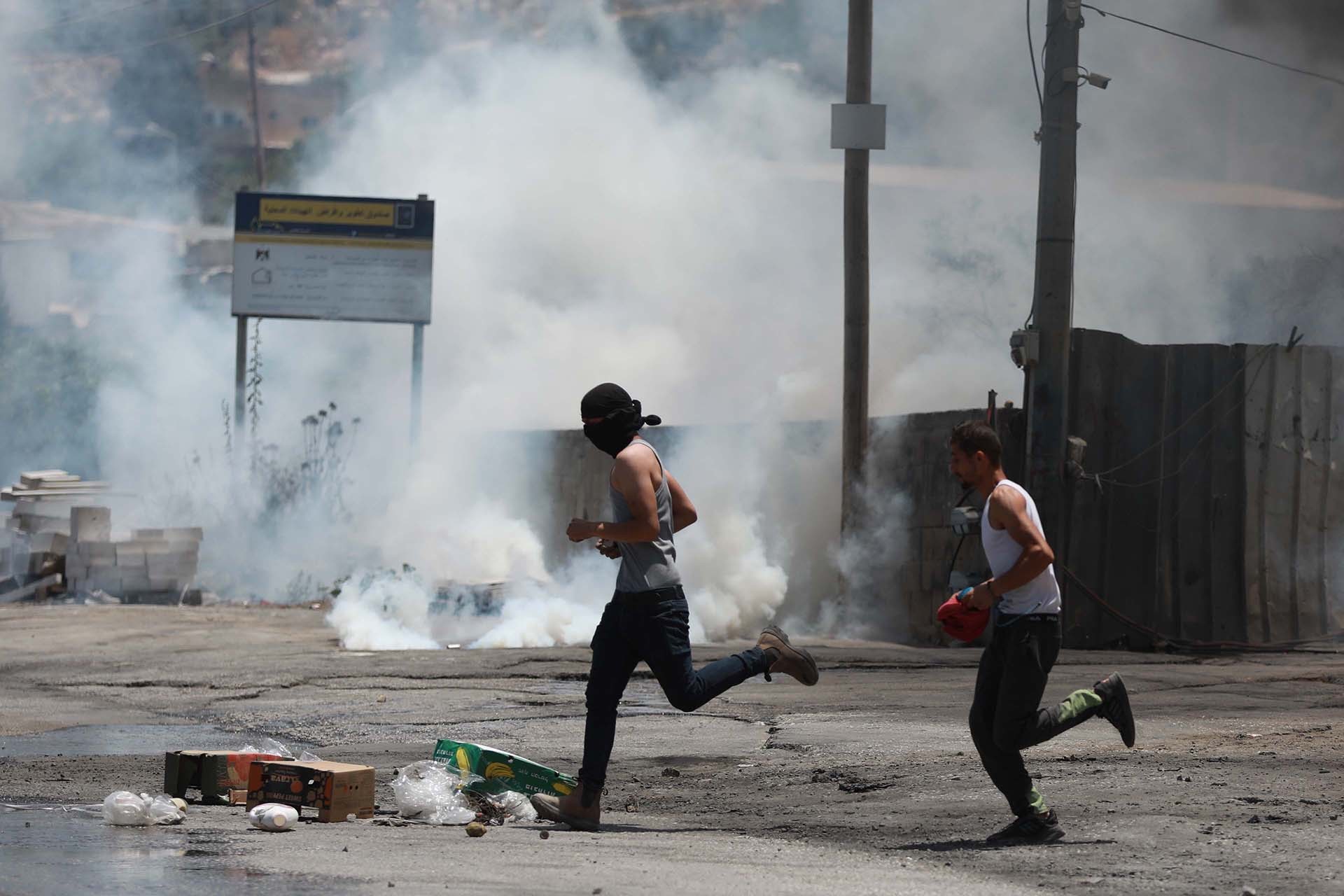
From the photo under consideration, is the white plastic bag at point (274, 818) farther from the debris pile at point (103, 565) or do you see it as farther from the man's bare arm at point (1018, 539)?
the debris pile at point (103, 565)

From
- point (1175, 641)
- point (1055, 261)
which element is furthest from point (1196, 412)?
point (1175, 641)

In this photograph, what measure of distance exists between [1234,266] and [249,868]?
2743cm

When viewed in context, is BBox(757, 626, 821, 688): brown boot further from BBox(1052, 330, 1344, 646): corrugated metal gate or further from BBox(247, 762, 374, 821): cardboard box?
BBox(1052, 330, 1344, 646): corrugated metal gate

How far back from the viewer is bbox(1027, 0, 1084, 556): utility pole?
12227 mm

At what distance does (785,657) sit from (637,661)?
0.65m

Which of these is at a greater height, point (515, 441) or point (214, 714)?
point (515, 441)

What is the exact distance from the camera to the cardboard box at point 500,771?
5598 mm

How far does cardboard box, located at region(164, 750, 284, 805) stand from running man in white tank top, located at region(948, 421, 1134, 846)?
2597 millimetres

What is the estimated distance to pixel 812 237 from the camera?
112ft

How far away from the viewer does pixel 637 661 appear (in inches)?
208

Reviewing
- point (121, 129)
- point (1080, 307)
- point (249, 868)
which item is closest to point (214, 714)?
point (249, 868)

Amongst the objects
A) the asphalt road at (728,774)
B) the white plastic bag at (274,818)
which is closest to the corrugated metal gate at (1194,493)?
the asphalt road at (728,774)

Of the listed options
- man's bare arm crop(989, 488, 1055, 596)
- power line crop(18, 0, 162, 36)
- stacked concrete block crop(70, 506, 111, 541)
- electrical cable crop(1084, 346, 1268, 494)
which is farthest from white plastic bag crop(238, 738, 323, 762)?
power line crop(18, 0, 162, 36)

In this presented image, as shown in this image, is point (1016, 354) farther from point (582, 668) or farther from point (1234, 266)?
point (1234, 266)
